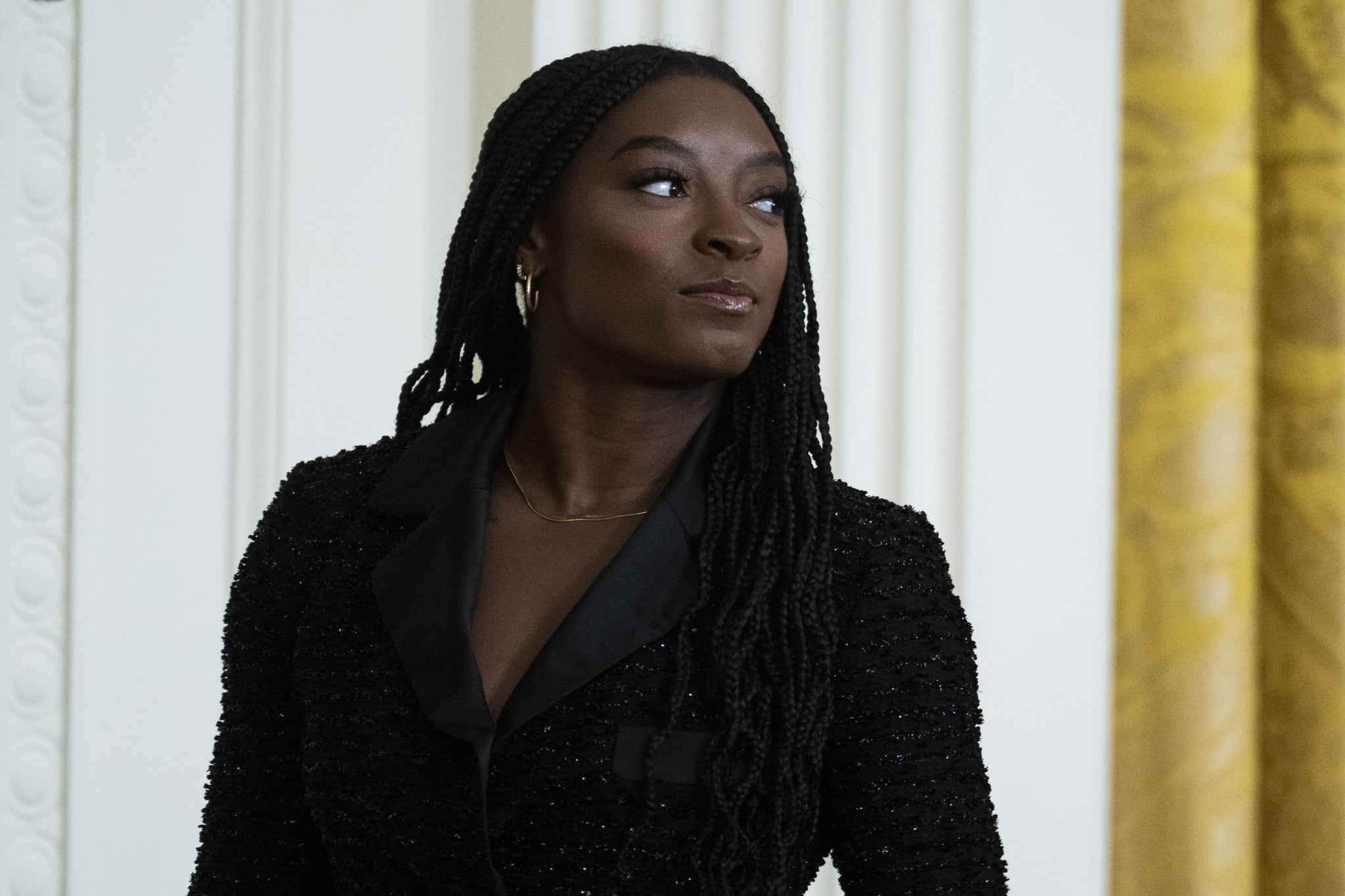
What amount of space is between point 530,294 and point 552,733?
407 millimetres

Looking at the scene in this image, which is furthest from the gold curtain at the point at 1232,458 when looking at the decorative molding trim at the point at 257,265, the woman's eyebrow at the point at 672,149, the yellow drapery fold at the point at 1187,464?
the decorative molding trim at the point at 257,265

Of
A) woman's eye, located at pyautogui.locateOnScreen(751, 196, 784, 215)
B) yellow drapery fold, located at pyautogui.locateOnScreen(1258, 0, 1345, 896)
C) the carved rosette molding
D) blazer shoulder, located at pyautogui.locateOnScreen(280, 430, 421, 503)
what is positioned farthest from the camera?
the carved rosette molding

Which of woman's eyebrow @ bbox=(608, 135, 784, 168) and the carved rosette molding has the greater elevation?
woman's eyebrow @ bbox=(608, 135, 784, 168)

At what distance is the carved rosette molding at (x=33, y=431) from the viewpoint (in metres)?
1.77

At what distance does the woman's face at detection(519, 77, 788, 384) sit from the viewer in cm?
117

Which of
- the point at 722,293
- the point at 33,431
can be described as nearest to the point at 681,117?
the point at 722,293

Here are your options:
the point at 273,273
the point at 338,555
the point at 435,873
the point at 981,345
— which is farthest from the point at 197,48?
the point at 435,873

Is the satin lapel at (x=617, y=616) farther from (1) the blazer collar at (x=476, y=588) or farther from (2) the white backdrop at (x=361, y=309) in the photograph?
(2) the white backdrop at (x=361, y=309)

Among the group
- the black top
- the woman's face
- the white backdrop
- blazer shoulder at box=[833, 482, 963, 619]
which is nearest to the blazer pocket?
the black top

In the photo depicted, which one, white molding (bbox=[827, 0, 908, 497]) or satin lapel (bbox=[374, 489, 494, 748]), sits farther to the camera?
white molding (bbox=[827, 0, 908, 497])

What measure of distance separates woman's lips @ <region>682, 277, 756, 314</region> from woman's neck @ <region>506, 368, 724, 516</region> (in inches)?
3.9

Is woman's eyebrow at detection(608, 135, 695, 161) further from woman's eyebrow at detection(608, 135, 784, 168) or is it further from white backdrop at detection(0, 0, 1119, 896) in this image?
white backdrop at detection(0, 0, 1119, 896)

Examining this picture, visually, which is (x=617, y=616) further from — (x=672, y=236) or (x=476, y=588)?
(x=672, y=236)

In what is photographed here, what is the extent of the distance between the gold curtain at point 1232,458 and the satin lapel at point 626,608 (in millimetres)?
643
